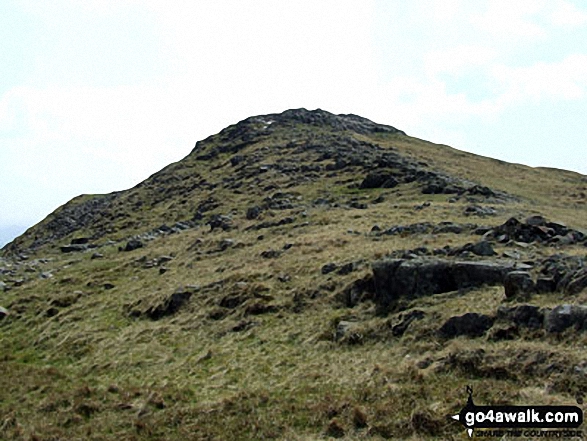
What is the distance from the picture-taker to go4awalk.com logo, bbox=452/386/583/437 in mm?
11820

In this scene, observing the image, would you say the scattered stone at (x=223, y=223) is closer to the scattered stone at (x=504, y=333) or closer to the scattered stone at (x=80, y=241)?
the scattered stone at (x=80, y=241)

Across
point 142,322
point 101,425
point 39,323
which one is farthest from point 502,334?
point 39,323

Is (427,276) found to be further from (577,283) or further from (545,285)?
(577,283)

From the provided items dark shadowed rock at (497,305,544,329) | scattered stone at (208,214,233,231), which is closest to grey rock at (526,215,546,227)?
dark shadowed rock at (497,305,544,329)

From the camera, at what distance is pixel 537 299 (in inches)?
746

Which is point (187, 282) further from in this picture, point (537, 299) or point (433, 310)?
point (537, 299)

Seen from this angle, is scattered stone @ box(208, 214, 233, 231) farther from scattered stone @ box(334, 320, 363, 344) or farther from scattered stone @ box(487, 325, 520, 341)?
scattered stone @ box(487, 325, 520, 341)

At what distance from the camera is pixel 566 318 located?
16.3 metres

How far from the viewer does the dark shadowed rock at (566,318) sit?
16.0m

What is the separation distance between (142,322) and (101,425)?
13.6 meters

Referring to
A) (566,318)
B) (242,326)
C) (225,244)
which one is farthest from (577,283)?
(225,244)

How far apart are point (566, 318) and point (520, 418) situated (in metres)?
5.38

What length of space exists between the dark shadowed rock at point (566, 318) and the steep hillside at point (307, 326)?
2.7 inches

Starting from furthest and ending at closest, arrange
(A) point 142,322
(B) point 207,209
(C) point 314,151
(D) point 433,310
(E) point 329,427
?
(C) point 314,151, (B) point 207,209, (A) point 142,322, (D) point 433,310, (E) point 329,427
